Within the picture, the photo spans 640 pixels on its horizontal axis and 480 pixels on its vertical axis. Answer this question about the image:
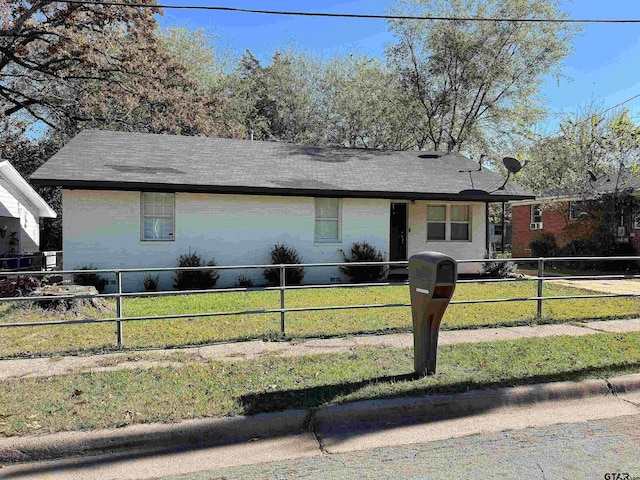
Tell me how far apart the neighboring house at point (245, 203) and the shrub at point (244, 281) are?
0.79 ft

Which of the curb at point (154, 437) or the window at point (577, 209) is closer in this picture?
the curb at point (154, 437)

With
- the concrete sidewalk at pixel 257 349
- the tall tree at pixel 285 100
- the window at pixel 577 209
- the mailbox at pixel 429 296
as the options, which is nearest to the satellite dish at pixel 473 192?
the concrete sidewalk at pixel 257 349

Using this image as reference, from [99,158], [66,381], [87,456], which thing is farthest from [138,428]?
[99,158]

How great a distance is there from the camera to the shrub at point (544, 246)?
22.5 meters

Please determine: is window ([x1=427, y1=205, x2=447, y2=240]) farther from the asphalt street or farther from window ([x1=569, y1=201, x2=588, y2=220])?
the asphalt street

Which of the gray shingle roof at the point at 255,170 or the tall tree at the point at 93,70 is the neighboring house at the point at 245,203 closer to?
the gray shingle roof at the point at 255,170

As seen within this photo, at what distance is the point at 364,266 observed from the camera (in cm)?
1323

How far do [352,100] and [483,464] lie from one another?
28.1 meters

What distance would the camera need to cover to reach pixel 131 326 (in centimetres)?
775

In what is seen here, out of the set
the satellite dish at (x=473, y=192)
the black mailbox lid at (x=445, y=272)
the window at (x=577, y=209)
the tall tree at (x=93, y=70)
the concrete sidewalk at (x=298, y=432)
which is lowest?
the concrete sidewalk at (x=298, y=432)

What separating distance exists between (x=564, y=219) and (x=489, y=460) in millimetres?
20503

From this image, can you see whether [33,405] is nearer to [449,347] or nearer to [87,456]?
[87,456]

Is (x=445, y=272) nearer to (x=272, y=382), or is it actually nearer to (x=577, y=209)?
(x=272, y=382)

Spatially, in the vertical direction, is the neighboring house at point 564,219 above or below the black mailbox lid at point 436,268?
above
